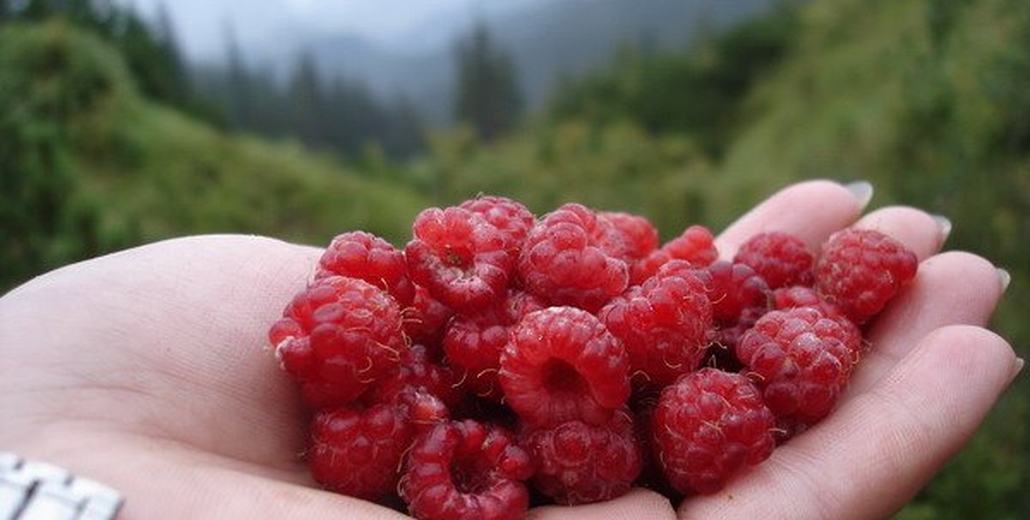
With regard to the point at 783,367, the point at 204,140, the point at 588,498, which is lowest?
the point at 204,140

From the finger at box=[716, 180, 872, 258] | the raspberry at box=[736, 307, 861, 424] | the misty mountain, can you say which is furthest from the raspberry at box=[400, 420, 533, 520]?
the misty mountain

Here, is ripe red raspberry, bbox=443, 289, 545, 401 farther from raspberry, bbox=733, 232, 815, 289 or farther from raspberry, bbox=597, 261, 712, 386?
raspberry, bbox=733, 232, 815, 289

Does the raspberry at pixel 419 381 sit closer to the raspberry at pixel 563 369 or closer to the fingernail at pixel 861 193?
the raspberry at pixel 563 369

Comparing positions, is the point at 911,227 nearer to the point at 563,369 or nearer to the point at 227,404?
the point at 563,369

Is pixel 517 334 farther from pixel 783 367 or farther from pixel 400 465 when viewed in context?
pixel 783 367

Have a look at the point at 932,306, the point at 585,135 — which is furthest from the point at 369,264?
the point at 585,135

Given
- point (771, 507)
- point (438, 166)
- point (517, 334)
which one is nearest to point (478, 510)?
point (517, 334)
